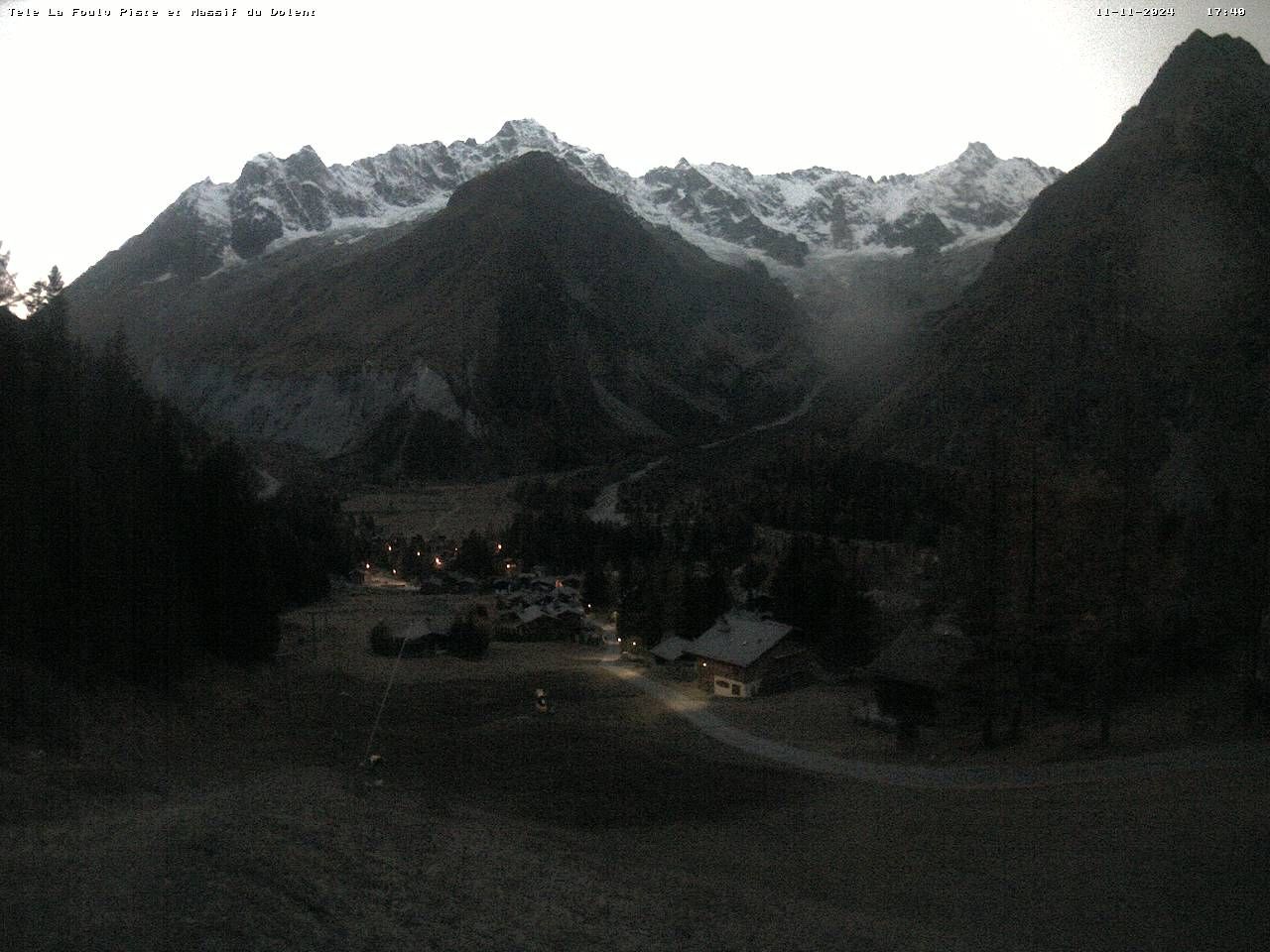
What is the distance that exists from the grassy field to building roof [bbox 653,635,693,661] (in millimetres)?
25083

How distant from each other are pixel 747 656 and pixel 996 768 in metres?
21.5

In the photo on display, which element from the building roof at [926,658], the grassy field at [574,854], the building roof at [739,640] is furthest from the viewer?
the building roof at [739,640]

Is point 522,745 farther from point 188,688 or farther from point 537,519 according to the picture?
point 537,519

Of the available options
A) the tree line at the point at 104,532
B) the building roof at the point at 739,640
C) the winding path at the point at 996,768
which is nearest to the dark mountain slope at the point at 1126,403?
the winding path at the point at 996,768

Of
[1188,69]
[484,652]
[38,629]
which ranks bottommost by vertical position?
[484,652]

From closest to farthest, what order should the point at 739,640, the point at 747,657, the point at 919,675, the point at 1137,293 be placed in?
the point at 919,675, the point at 747,657, the point at 739,640, the point at 1137,293

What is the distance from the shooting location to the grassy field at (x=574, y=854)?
40.0 feet

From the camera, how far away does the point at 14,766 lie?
18.7 meters

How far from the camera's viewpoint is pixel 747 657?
Result: 47625 millimetres

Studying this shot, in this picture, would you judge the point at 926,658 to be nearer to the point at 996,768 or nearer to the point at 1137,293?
the point at 996,768

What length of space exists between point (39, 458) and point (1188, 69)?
153900 mm

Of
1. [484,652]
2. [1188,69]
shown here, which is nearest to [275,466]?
[484,652]

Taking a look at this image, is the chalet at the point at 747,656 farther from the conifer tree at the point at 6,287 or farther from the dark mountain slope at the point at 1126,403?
the conifer tree at the point at 6,287

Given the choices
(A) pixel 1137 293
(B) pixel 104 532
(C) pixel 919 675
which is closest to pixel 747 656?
(C) pixel 919 675
